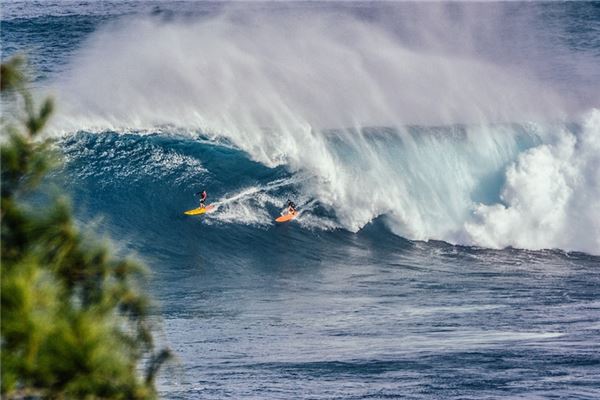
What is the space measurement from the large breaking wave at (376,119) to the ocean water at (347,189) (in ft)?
0.30

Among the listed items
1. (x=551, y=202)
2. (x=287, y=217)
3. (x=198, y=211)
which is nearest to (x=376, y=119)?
(x=551, y=202)

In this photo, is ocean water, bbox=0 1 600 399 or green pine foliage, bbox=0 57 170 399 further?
ocean water, bbox=0 1 600 399

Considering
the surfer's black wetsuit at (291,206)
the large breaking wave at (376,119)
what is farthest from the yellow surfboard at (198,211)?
the large breaking wave at (376,119)

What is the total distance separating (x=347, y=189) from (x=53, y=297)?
2367 cm

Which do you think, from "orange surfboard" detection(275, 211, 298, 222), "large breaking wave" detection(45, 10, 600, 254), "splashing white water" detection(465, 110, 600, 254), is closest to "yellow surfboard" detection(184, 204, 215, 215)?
"orange surfboard" detection(275, 211, 298, 222)

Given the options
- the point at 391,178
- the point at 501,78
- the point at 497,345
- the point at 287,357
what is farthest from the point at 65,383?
the point at 501,78

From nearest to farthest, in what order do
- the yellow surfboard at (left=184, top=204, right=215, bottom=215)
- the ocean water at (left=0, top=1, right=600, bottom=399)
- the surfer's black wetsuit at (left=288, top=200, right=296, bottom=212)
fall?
1. the ocean water at (left=0, top=1, right=600, bottom=399)
2. the yellow surfboard at (left=184, top=204, right=215, bottom=215)
3. the surfer's black wetsuit at (left=288, top=200, right=296, bottom=212)

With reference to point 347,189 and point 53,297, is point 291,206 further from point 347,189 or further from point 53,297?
point 53,297

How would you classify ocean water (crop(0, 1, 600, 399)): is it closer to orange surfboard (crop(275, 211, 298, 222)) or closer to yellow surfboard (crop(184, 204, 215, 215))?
yellow surfboard (crop(184, 204, 215, 215))

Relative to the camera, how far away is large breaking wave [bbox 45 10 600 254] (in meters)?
28.6

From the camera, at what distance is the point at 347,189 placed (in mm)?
28672

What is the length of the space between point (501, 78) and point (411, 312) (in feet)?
71.0

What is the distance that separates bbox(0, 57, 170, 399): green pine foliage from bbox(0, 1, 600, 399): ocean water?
10.2ft

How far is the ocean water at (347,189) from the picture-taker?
15961 millimetres
